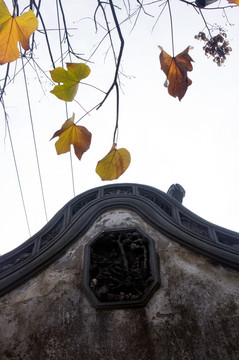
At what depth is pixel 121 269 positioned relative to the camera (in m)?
3.99

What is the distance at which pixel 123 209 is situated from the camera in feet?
16.9

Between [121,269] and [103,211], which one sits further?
[103,211]

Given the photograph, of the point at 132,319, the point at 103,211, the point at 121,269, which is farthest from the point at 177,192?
the point at 132,319

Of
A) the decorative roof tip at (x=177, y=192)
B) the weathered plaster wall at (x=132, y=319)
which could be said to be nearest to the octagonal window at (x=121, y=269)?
the weathered plaster wall at (x=132, y=319)

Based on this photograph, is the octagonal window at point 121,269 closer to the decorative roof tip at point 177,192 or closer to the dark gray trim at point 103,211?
the dark gray trim at point 103,211

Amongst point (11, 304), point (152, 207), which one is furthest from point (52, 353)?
point (152, 207)

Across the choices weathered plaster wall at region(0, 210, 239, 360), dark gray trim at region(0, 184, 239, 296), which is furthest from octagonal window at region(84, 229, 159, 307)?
dark gray trim at region(0, 184, 239, 296)

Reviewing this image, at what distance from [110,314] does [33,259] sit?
1.46 m

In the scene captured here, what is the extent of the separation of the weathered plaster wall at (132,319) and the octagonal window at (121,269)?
0.10 meters

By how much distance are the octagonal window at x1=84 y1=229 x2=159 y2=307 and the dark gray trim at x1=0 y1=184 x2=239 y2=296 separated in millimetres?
384

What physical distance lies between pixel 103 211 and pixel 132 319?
200cm

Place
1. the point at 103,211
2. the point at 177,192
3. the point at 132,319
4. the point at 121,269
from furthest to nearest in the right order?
1. the point at 177,192
2. the point at 103,211
3. the point at 121,269
4. the point at 132,319

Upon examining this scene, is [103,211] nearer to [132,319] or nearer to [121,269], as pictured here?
[121,269]

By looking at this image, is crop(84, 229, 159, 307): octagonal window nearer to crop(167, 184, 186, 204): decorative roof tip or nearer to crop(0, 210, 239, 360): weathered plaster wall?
crop(0, 210, 239, 360): weathered plaster wall
